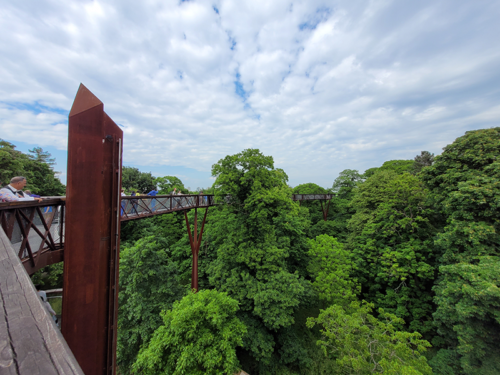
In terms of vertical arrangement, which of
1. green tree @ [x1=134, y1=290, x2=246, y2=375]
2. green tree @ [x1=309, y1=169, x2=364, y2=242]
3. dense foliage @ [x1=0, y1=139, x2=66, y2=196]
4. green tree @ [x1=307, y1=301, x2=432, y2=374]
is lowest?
green tree @ [x1=307, y1=301, x2=432, y2=374]

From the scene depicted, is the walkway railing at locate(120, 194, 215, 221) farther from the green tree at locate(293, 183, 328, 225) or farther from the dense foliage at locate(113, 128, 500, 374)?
the green tree at locate(293, 183, 328, 225)

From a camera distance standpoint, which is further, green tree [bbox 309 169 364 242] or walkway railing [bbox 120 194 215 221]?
green tree [bbox 309 169 364 242]

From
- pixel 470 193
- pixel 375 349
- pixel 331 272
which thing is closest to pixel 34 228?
pixel 375 349

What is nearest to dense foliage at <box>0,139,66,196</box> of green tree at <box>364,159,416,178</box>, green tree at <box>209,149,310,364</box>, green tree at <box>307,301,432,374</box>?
green tree at <box>209,149,310,364</box>

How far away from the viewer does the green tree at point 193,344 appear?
6273 mm

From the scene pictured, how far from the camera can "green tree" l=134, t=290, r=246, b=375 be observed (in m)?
6.27

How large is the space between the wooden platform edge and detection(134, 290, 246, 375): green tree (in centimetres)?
699

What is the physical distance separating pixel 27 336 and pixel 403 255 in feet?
47.3

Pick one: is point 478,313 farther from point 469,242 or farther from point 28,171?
point 28,171

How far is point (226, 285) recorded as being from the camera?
30.5ft

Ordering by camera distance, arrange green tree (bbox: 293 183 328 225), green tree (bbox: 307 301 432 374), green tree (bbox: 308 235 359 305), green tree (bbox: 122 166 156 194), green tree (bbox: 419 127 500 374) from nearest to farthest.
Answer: green tree (bbox: 307 301 432 374) → green tree (bbox: 419 127 500 374) → green tree (bbox: 308 235 359 305) → green tree (bbox: 293 183 328 225) → green tree (bbox: 122 166 156 194)

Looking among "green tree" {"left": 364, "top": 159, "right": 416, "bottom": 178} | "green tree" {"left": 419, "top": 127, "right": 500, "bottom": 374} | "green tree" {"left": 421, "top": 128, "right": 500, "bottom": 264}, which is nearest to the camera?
"green tree" {"left": 419, "top": 127, "right": 500, "bottom": 374}

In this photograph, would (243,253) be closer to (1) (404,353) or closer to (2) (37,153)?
(1) (404,353)

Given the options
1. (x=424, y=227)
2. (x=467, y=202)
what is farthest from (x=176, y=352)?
(x=424, y=227)
